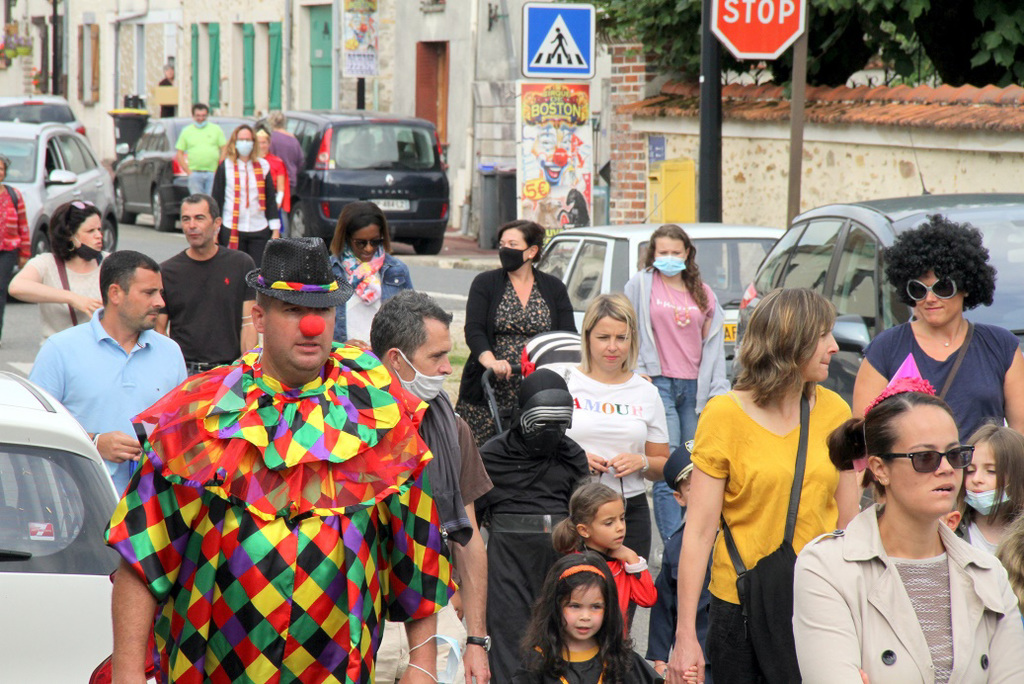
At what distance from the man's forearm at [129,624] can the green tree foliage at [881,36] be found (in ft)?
41.5

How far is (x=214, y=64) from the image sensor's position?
4150 centimetres

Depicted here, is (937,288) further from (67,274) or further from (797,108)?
(797,108)

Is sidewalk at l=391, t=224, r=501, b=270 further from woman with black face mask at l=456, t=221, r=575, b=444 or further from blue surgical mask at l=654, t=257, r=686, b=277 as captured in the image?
woman with black face mask at l=456, t=221, r=575, b=444

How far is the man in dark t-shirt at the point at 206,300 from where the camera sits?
781 cm

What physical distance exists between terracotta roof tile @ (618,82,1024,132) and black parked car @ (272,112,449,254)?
13.5ft

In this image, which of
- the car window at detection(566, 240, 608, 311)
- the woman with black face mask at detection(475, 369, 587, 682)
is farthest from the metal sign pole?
the woman with black face mask at detection(475, 369, 587, 682)

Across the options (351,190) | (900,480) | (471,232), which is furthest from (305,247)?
(471,232)

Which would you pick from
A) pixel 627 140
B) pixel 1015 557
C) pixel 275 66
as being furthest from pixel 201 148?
pixel 1015 557

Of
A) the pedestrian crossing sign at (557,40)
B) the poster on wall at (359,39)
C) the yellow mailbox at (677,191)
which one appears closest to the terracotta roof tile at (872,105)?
the yellow mailbox at (677,191)

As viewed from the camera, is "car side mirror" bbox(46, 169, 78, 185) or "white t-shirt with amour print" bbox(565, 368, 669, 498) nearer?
"white t-shirt with amour print" bbox(565, 368, 669, 498)

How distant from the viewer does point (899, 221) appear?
7.66m

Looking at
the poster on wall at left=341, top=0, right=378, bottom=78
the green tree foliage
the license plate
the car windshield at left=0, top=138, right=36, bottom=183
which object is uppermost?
the poster on wall at left=341, top=0, right=378, bottom=78

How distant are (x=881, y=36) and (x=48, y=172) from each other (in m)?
9.53

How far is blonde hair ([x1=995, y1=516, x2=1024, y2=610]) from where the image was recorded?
4094 millimetres
